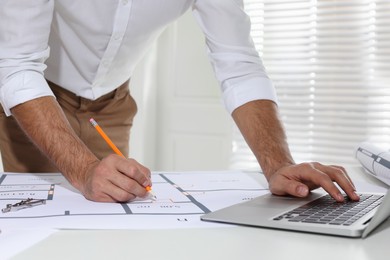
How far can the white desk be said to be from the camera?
2.05 ft

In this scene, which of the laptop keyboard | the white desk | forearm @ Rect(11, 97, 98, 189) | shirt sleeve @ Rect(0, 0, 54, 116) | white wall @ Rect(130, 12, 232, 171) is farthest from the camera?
white wall @ Rect(130, 12, 232, 171)

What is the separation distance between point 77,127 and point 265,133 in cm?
65

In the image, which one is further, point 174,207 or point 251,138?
point 251,138

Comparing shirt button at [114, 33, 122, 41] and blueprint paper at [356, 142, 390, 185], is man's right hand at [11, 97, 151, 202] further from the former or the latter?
blueprint paper at [356, 142, 390, 185]

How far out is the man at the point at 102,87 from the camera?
1.00 meters

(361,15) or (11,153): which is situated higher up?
(361,15)

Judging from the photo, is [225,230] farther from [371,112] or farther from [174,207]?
[371,112]

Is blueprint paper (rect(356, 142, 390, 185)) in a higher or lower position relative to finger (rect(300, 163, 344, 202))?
lower

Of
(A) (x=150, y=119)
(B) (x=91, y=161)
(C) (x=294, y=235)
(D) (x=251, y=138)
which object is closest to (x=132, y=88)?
(A) (x=150, y=119)

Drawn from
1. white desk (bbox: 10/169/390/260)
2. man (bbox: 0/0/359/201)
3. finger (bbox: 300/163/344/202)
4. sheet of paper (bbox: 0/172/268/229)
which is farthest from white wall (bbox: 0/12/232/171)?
white desk (bbox: 10/169/390/260)

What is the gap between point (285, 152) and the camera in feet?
3.97

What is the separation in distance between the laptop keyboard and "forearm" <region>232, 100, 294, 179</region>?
233mm

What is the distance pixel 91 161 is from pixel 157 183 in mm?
141

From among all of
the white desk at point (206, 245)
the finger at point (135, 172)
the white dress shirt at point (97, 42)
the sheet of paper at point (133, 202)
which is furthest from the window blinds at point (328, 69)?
the white desk at point (206, 245)
